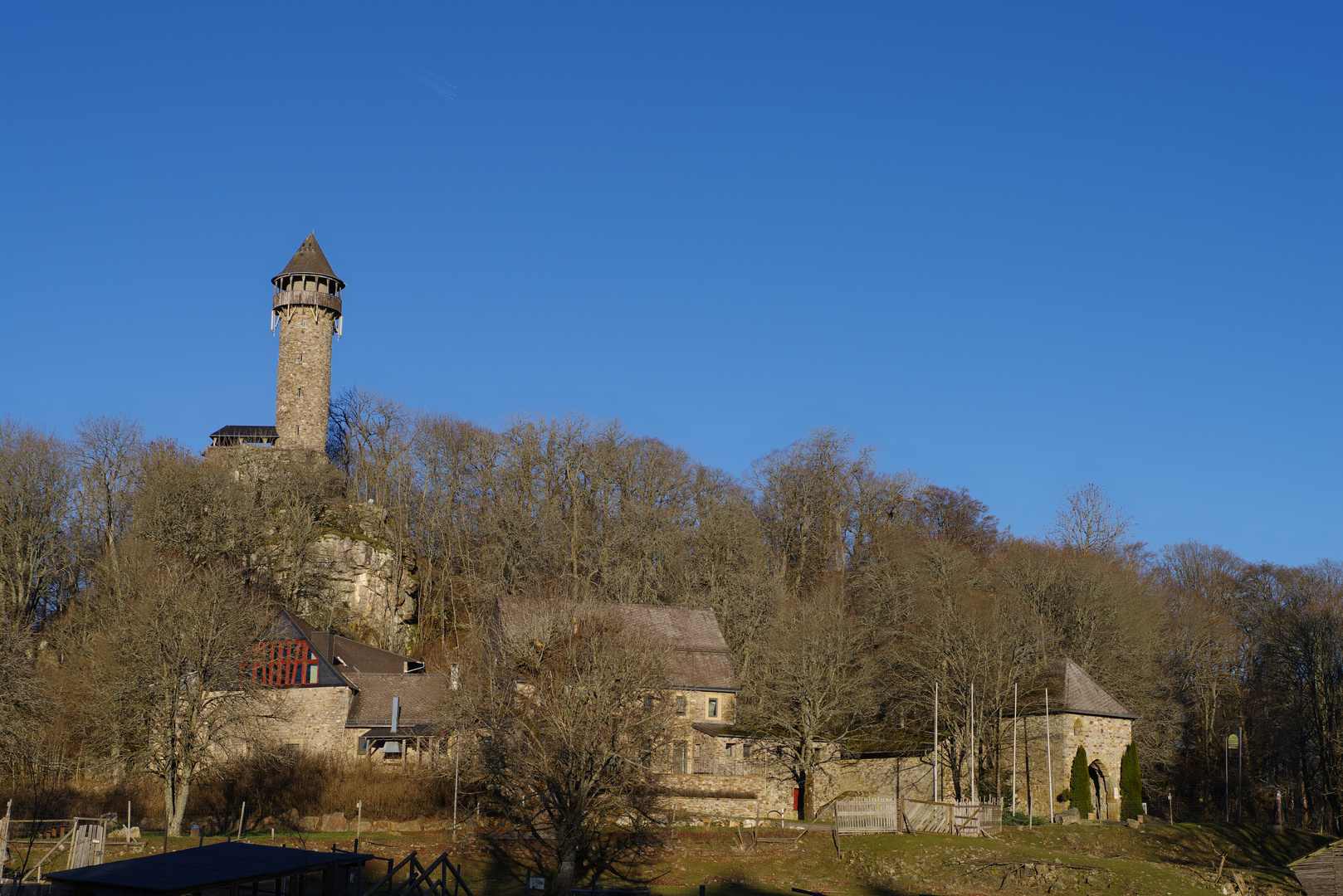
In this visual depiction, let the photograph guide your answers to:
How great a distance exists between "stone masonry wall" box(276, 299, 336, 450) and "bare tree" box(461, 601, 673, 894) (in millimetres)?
34820

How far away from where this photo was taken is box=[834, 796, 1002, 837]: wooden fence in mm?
40250

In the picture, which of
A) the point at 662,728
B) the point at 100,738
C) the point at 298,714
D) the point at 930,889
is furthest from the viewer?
the point at 298,714

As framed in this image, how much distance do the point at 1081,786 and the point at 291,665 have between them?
117 ft

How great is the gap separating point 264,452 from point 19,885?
1815 inches

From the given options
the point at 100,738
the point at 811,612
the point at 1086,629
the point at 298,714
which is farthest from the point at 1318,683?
the point at 100,738

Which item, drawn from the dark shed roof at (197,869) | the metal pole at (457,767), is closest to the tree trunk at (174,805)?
the metal pole at (457,767)

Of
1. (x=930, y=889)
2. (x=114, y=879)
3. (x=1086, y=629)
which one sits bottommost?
(x=930, y=889)

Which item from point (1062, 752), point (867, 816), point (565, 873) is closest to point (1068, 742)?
point (1062, 752)

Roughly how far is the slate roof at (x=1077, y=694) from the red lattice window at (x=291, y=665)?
33.6 meters

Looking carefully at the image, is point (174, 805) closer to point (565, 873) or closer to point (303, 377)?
point (565, 873)

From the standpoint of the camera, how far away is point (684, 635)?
5400 cm

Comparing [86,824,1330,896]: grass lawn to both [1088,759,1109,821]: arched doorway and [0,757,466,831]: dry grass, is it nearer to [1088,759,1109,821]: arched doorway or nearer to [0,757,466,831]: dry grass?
[0,757,466,831]: dry grass

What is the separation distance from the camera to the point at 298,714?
172ft

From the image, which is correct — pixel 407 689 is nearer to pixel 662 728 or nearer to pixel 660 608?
pixel 660 608
